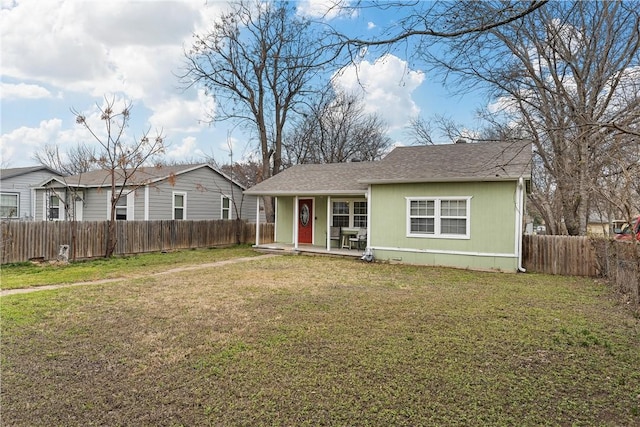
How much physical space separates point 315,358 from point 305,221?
1241 cm

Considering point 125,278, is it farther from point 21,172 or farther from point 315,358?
point 21,172

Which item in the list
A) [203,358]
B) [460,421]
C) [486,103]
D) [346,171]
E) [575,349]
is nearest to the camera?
[460,421]

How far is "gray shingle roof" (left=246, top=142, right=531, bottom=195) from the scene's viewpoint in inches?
436

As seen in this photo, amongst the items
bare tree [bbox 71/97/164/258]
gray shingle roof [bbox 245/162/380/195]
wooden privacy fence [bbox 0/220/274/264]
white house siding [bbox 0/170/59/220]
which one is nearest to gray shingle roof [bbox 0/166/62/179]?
white house siding [bbox 0/170/59/220]

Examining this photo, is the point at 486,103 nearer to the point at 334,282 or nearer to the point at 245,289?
the point at 334,282

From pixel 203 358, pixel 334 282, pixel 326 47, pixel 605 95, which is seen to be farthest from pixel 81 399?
pixel 605 95

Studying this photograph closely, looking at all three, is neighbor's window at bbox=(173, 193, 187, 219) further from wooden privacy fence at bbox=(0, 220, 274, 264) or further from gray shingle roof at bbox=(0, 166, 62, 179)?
gray shingle roof at bbox=(0, 166, 62, 179)

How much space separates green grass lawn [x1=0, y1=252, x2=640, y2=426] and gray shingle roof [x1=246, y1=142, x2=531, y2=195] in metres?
4.48

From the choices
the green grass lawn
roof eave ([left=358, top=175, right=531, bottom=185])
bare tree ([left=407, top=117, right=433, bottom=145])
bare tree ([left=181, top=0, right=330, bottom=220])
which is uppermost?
bare tree ([left=181, top=0, right=330, bottom=220])

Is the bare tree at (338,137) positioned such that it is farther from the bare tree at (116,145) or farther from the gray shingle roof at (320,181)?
the bare tree at (116,145)

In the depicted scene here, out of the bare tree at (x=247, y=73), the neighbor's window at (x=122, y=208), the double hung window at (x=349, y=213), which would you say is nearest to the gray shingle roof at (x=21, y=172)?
the neighbor's window at (x=122, y=208)

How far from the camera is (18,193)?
68.9 feet

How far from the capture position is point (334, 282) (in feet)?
29.5

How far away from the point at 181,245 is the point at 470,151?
12.6 meters
